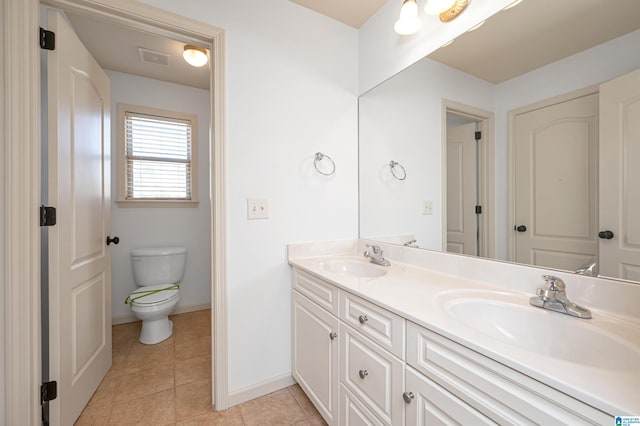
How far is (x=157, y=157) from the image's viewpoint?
2.67 meters

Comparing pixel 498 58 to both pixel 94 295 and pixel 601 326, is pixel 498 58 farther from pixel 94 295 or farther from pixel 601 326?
pixel 94 295

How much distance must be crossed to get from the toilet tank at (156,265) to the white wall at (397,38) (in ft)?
7.55

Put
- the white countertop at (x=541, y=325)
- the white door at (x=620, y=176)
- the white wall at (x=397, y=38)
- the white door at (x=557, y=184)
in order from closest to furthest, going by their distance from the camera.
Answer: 1. the white countertop at (x=541, y=325)
2. the white door at (x=620, y=176)
3. the white door at (x=557, y=184)
4. the white wall at (x=397, y=38)

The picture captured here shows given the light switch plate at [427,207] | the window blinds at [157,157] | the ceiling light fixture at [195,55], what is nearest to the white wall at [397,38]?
the light switch plate at [427,207]

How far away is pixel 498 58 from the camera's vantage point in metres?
1.13

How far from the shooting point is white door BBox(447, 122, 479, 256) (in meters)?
1.26

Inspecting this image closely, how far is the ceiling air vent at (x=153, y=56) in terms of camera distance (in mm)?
2117

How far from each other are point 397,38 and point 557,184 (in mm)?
1207

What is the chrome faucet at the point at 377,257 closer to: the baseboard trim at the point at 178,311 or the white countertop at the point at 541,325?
the white countertop at the point at 541,325

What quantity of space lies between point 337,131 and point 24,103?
1572mm

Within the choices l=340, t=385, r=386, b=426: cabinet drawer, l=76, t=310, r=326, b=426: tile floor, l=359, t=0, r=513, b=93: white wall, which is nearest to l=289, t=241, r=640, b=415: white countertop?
l=340, t=385, r=386, b=426: cabinet drawer

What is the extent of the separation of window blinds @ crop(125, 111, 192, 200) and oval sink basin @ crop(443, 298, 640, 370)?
280 centimetres

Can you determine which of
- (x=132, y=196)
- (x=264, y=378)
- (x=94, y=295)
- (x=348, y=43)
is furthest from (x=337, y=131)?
(x=132, y=196)

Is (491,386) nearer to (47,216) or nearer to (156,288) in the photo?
(47,216)
